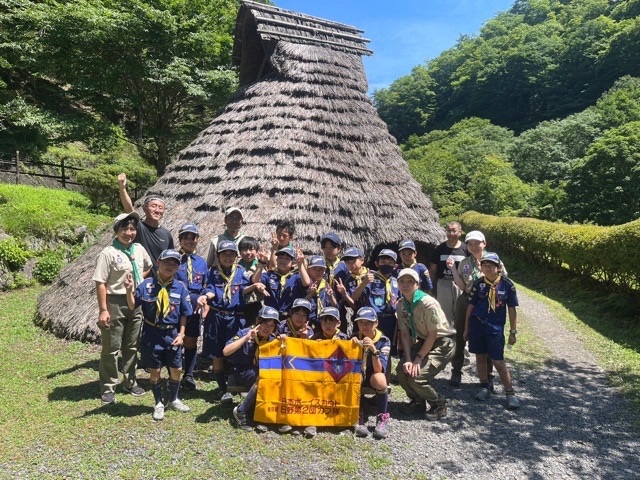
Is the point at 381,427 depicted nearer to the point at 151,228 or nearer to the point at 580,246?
the point at 151,228

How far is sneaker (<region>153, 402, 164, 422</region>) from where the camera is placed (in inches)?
159

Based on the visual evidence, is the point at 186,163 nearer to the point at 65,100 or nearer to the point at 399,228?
the point at 399,228

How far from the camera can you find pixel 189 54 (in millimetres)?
14359

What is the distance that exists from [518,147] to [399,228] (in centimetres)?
2630

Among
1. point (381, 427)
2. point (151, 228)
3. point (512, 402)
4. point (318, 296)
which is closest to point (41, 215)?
point (151, 228)

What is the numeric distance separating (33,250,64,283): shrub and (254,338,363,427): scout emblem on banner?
734cm

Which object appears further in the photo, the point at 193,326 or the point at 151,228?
the point at 151,228

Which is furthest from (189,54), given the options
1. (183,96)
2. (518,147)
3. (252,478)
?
(518,147)

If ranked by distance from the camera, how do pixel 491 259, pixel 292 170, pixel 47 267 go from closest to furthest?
pixel 491 259, pixel 292 170, pixel 47 267

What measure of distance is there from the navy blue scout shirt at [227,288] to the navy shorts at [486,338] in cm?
268

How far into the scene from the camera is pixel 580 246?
1062cm

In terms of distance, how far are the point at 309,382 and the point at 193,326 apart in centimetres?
146

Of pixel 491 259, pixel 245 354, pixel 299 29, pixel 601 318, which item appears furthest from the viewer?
pixel 299 29

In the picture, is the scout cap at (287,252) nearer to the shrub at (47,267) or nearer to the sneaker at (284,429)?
the sneaker at (284,429)
